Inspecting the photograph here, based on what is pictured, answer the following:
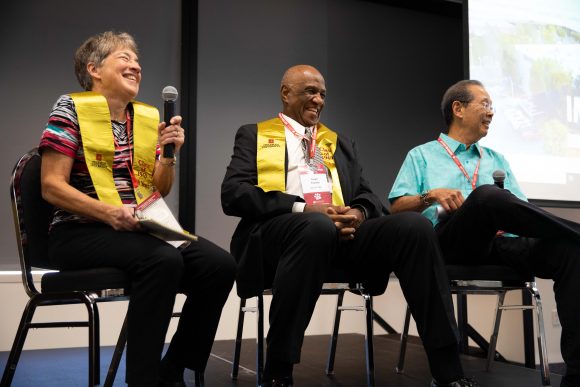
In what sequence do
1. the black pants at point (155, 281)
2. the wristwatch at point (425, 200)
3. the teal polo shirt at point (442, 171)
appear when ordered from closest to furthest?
the black pants at point (155, 281), the wristwatch at point (425, 200), the teal polo shirt at point (442, 171)

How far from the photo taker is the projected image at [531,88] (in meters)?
3.61

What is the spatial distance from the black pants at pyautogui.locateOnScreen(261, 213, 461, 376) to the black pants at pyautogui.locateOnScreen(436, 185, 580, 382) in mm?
248

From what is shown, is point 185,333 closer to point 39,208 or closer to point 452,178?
point 39,208

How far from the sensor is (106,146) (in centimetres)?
193

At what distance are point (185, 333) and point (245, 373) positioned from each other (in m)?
0.80

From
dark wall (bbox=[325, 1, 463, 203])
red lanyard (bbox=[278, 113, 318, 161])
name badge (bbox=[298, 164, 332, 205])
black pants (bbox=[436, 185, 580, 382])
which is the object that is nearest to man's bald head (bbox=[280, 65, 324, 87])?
red lanyard (bbox=[278, 113, 318, 161])

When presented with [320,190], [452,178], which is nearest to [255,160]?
[320,190]

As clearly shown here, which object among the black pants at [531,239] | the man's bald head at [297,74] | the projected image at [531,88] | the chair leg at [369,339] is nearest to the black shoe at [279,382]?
the chair leg at [369,339]

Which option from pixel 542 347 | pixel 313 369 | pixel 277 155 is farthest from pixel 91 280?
pixel 542 347

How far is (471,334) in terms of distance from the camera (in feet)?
12.1

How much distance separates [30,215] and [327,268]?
933 mm

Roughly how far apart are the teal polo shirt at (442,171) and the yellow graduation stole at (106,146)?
3.55ft

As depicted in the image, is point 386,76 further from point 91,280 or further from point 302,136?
point 91,280

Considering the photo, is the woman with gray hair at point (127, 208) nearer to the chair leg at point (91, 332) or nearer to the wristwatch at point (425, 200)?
the chair leg at point (91, 332)
